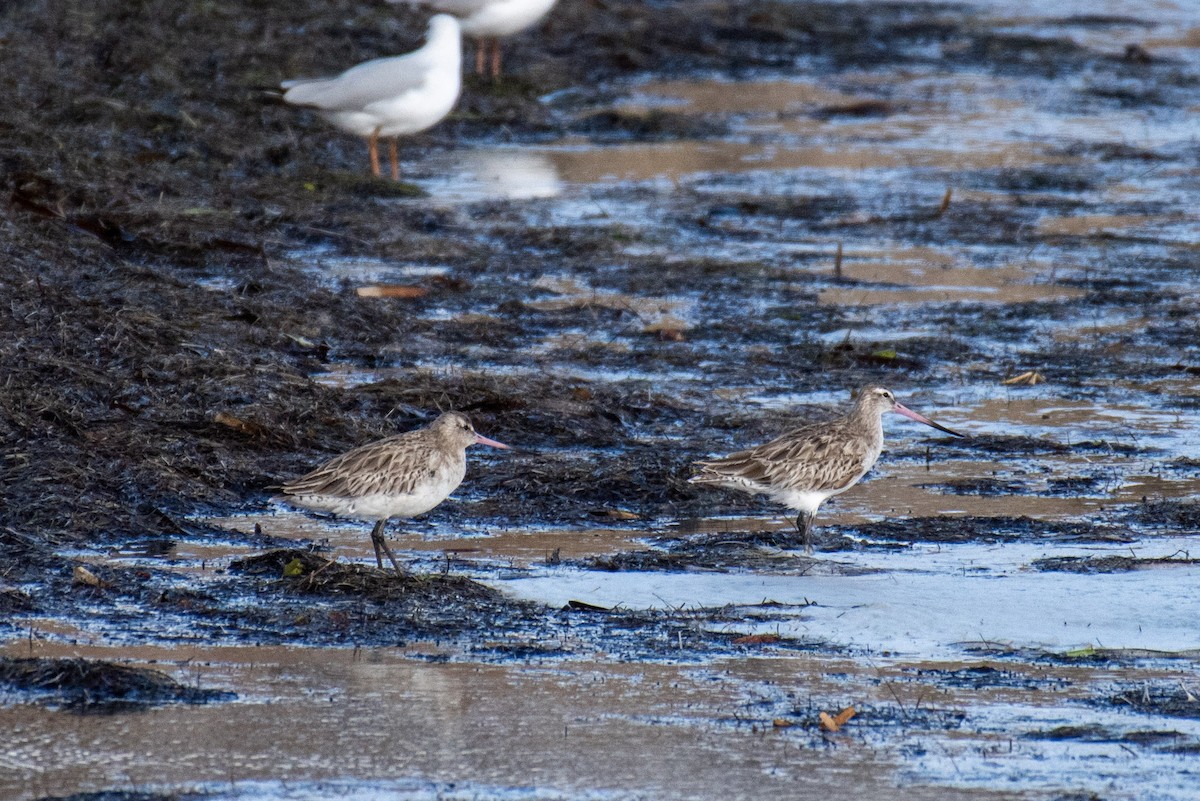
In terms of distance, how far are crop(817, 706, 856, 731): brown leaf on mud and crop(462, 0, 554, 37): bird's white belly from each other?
1424 centimetres

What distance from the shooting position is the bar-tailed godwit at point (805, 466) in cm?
777

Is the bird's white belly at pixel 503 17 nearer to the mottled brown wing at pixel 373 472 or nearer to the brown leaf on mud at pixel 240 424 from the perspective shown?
the brown leaf on mud at pixel 240 424

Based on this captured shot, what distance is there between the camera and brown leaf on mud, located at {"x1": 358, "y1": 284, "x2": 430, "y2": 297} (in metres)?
11.4

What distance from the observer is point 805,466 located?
308 inches

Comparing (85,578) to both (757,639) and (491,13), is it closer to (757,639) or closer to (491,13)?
(757,639)

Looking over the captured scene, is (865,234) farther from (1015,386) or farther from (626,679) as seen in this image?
(626,679)

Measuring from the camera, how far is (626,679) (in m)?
5.78

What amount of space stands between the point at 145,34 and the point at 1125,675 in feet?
46.9

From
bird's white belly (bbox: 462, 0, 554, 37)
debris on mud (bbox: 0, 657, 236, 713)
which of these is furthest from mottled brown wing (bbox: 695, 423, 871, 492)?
bird's white belly (bbox: 462, 0, 554, 37)

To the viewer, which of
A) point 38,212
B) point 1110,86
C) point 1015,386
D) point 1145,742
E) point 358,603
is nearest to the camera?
point 1145,742

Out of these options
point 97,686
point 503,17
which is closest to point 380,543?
point 97,686

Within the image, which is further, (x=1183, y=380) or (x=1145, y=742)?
(x=1183, y=380)

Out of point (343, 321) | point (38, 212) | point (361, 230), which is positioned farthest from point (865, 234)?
point (38, 212)

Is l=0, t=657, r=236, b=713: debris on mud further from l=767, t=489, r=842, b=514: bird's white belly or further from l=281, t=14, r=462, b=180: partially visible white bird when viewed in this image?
l=281, t=14, r=462, b=180: partially visible white bird
